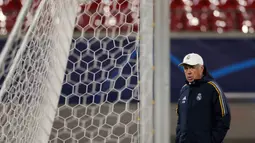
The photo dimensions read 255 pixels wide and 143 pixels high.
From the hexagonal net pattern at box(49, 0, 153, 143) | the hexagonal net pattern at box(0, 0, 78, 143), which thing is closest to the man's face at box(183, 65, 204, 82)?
the hexagonal net pattern at box(49, 0, 153, 143)

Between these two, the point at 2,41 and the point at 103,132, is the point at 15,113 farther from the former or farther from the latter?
the point at 2,41

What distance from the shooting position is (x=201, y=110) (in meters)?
1.23

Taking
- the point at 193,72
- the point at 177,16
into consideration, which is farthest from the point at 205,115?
the point at 177,16

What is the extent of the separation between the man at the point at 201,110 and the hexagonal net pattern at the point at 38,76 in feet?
1.22

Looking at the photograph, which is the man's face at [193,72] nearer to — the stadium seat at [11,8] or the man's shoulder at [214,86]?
the man's shoulder at [214,86]

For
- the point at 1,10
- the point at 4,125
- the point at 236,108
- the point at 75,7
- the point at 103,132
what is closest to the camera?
the point at 4,125

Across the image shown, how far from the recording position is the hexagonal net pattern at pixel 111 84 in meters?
0.95

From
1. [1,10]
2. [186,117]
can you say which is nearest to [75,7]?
[186,117]

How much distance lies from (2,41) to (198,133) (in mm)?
1605

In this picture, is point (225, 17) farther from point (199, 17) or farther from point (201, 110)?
point (201, 110)

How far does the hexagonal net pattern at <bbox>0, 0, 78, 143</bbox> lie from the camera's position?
105cm

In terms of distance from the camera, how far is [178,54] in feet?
8.09

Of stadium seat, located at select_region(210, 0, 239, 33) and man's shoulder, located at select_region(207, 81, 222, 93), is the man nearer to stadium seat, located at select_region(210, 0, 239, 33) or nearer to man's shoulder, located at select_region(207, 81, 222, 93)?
man's shoulder, located at select_region(207, 81, 222, 93)

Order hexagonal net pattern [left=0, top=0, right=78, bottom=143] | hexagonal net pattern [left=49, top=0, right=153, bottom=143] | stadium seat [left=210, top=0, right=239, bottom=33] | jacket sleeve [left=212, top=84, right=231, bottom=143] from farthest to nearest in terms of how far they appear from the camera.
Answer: stadium seat [left=210, top=0, right=239, bottom=33]
jacket sleeve [left=212, top=84, right=231, bottom=143]
hexagonal net pattern [left=0, top=0, right=78, bottom=143]
hexagonal net pattern [left=49, top=0, right=153, bottom=143]
